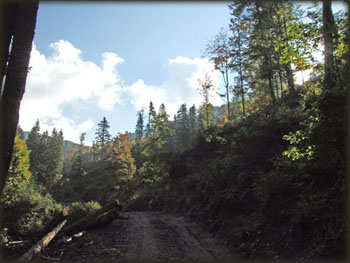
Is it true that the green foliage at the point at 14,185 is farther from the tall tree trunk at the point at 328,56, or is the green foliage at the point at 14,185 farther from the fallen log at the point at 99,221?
the tall tree trunk at the point at 328,56

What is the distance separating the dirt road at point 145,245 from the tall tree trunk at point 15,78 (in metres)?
5.11

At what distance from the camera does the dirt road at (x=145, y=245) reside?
21.2 ft

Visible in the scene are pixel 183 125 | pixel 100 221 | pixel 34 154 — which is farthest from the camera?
pixel 183 125

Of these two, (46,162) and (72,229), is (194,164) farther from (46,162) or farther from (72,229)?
(46,162)

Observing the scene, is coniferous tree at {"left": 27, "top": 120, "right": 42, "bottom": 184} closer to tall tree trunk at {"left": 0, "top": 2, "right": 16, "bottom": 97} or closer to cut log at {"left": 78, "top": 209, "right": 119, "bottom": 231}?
cut log at {"left": 78, "top": 209, "right": 119, "bottom": 231}

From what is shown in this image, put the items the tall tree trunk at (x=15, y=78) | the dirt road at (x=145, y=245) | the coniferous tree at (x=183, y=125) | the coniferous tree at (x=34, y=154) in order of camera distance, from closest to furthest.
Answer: the tall tree trunk at (x=15, y=78)
the dirt road at (x=145, y=245)
the coniferous tree at (x=34, y=154)
the coniferous tree at (x=183, y=125)

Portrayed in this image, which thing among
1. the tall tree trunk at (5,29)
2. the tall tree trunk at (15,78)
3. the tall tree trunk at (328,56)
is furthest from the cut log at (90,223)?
the tall tree trunk at (328,56)

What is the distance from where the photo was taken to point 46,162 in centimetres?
5612

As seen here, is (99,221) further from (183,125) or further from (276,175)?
(183,125)

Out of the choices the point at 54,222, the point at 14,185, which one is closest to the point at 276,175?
the point at 54,222

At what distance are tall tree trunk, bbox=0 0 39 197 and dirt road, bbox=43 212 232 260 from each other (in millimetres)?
5113

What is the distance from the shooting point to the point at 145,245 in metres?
7.45

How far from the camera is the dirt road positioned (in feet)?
21.2

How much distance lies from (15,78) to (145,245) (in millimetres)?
6757
